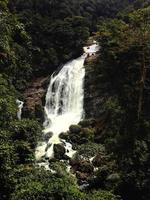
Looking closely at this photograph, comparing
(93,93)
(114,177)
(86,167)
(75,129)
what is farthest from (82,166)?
(93,93)

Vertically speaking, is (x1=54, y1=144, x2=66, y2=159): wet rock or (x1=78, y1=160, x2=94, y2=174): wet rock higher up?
(x1=54, y1=144, x2=66, y2=159): wet rock

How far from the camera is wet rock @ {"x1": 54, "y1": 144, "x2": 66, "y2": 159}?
103 ft

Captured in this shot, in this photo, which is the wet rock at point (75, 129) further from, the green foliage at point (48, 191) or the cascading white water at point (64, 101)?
the green foliage at point (48, 191)

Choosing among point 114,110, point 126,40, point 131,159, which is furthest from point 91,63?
point 131,159

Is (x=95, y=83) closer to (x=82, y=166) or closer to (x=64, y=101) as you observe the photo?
(x=64, y=101)

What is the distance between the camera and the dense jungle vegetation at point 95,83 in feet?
73.2

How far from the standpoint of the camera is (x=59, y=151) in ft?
104

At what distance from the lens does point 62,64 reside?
153ft

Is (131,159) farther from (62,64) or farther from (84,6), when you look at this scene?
(84,6)

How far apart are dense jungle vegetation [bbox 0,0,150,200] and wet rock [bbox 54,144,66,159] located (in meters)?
1.79

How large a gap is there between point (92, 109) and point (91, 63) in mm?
5492

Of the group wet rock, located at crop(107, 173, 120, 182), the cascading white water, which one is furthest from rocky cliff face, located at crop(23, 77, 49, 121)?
wet rock, located at crop(107, 173, 120, 182)

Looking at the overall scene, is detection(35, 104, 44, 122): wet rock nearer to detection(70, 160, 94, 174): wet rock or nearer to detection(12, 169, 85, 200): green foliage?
detection(70, 160, 94, 174): wet rock

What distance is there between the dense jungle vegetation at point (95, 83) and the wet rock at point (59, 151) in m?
1.79
